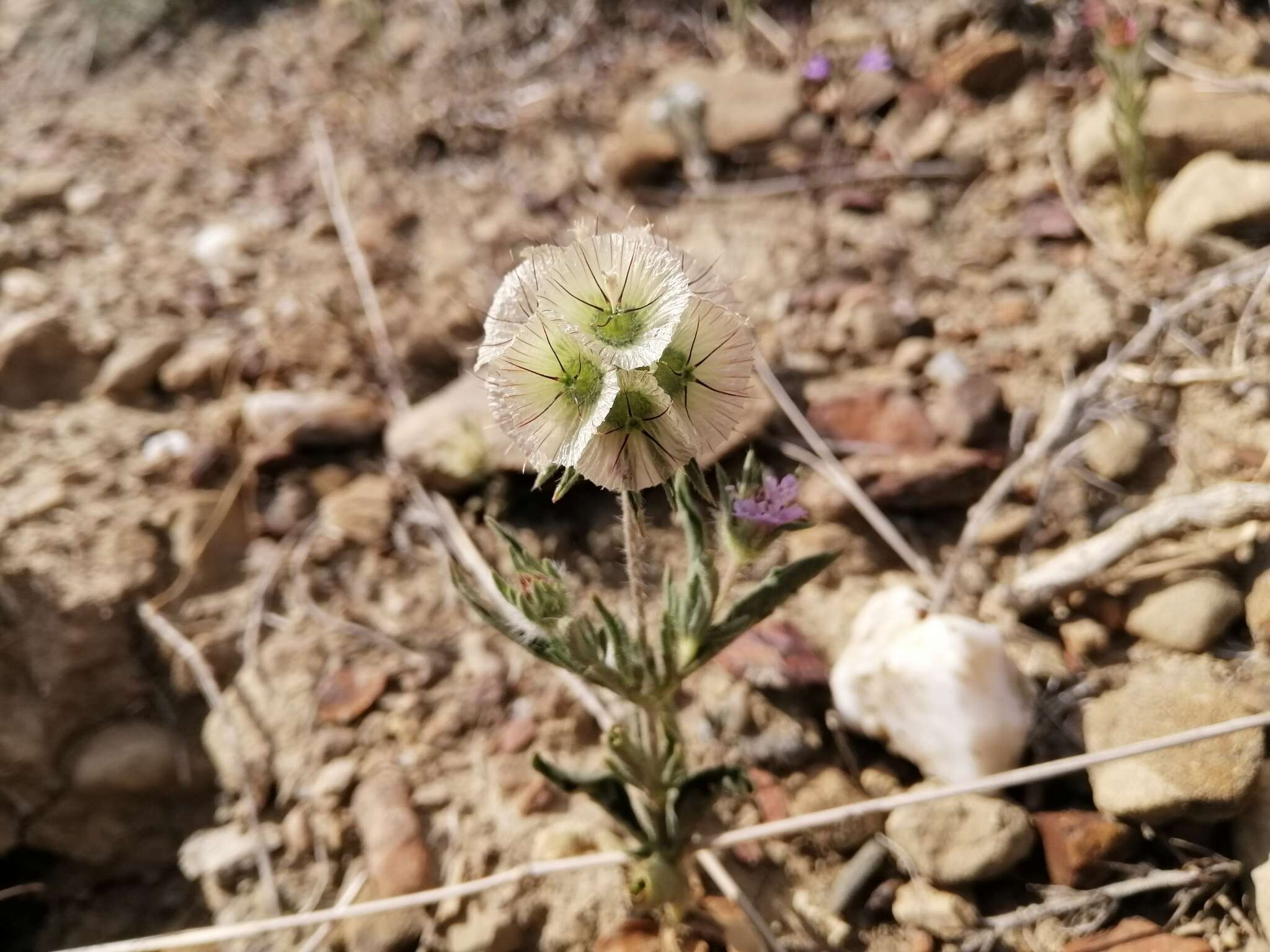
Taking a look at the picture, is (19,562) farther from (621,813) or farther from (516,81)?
(516,81)

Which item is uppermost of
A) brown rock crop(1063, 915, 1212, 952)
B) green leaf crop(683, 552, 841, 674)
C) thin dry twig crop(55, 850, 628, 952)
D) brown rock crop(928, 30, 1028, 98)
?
brown rock crop(928, 30, 1028, 98)

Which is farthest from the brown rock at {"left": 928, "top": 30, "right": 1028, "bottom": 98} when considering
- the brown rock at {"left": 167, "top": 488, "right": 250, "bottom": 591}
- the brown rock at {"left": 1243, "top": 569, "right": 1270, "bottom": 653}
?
the brown rock at {"left": 167, "top": 488, "right": 250, "bottom": 591}

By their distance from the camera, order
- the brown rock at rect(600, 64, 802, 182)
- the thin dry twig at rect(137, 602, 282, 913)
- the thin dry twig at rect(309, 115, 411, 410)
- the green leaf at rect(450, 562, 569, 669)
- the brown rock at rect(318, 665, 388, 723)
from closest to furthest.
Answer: the green leaf at rect(450, 562, 569, 669) < the thin dry twig at rect(137, 602, 282, 913) < the brown rock at rect(318, 665, 388, 723) < the thin dry twig at rect(309, 115, 411, 410) < the brown rock at rect(600, 64, 802, 182)

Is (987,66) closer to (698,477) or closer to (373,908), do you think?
(698,477)

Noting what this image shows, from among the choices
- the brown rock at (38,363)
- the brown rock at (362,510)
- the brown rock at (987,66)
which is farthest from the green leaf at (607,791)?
the brown rock at (987,66)

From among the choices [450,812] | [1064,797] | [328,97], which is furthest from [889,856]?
[328,97]

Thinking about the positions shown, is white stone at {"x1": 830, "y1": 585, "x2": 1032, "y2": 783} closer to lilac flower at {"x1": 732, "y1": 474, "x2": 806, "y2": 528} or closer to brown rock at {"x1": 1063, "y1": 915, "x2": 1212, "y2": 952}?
brown rock at {"x1": 1063, "y1": 915, "x2": 1212, "y2": 952}

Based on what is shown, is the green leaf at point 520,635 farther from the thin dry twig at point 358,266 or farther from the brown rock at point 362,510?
the thin dry twig at point 358,266
